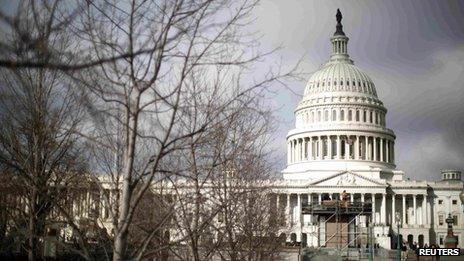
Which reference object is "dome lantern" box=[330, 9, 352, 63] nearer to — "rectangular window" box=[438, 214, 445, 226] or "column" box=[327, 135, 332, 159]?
"column" box=[327, 135, 332, 159]

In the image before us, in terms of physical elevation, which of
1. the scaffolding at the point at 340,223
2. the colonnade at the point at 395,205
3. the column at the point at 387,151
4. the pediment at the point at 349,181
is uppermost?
the column at the point at 387,151

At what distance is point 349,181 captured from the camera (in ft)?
379

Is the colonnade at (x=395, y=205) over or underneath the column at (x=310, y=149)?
underneath

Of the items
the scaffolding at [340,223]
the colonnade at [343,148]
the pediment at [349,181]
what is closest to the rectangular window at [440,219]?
the pediment at [349,181]

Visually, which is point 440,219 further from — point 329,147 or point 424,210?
point 329,147

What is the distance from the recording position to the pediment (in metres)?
115

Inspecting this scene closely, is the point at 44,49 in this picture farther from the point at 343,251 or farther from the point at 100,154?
the point at 343,251

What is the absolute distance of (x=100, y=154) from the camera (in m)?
18.3

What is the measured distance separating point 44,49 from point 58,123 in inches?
362

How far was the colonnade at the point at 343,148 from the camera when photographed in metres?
128

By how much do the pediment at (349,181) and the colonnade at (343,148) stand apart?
1117 cm

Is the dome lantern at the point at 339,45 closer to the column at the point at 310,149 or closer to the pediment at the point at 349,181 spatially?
the column at the point at 310,149

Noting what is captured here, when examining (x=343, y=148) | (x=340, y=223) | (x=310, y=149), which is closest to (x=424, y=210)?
(x=343, y=148)

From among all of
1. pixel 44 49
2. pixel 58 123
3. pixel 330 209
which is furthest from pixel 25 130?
pixel 330 209
